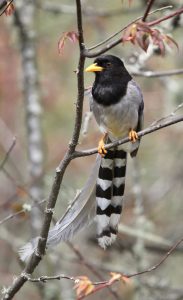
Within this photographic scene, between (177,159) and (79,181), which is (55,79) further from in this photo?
(177,159)

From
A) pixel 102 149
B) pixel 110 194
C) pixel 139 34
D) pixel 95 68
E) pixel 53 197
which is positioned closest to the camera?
pixel 139 34

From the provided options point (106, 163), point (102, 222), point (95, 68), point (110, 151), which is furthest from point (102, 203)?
point (95, 68)

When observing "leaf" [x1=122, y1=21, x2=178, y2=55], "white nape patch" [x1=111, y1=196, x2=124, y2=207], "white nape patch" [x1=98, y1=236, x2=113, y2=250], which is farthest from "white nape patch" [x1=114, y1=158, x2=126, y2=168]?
"leaf" [x1=122, y1=21, x2=178, y2=55]

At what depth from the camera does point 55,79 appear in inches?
341

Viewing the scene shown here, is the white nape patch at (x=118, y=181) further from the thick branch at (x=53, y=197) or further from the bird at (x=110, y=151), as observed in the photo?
the thick branch at (x=53, y=197)

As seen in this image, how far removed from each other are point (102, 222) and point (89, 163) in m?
4.68

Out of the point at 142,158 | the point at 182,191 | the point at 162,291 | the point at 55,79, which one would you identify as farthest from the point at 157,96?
the point at 162,291

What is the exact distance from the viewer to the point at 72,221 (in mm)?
3590

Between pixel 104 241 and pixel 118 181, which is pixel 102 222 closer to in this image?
pixel 104 241

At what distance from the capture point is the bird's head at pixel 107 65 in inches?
158

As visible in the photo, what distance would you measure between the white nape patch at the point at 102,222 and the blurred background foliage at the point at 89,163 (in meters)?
1.26

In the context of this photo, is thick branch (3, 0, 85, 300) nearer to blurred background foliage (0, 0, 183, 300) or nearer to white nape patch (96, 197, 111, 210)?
white nape patch (96, 197, 111, 210)

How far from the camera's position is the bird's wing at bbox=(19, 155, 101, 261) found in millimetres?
3467

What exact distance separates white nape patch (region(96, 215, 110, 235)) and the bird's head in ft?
3.00
